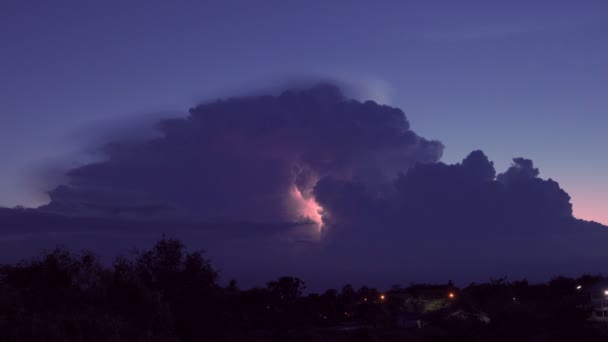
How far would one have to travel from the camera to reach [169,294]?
35844 mm

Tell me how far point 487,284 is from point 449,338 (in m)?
57.4

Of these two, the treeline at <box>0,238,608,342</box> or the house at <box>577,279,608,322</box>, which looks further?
the house at <box>577,279,608,322</box>

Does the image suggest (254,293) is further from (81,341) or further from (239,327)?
(81,341)

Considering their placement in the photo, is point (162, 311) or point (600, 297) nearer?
point (162, 311)

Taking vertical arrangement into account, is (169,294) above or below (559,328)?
above

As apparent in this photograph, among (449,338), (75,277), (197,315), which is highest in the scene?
(75,277)

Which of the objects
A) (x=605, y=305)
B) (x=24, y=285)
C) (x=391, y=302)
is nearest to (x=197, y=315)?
(x=24, y=285)

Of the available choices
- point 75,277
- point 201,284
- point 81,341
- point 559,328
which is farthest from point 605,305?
point 81,341

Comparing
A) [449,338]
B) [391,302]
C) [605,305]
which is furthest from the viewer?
[391,302]

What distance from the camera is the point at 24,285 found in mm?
33156

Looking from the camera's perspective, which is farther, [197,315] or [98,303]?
[197,315]

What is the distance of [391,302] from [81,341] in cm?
7859

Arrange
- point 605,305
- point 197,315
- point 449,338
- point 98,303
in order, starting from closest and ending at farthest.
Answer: point 98,303 → point 197,315 → point 449,338 → point 605,305

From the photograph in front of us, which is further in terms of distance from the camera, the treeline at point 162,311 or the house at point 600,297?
the house at point 600,297
